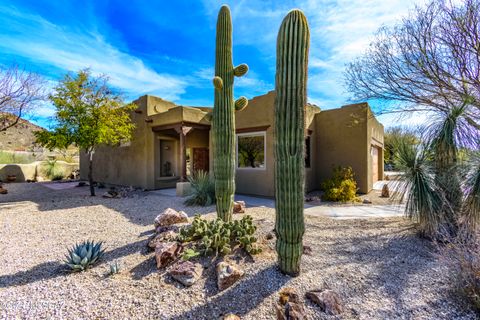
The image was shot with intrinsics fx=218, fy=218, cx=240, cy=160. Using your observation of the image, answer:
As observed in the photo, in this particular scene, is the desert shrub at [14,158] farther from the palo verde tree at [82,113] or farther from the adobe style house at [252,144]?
the palo verde tree at [82,113]

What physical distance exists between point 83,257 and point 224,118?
3422 mm

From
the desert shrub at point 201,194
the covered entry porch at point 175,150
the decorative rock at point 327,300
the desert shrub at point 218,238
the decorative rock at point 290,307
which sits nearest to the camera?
the decorative rock at point 290,307

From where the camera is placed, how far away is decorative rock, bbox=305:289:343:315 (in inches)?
94.6

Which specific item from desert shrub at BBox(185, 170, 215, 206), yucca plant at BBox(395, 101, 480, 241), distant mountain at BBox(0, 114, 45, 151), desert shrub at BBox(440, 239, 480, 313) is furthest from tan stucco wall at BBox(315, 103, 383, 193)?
distant mountain at BBox(0, 114, 45, 151)

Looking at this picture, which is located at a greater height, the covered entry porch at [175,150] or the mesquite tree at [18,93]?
the mesquite tree at [18,93]

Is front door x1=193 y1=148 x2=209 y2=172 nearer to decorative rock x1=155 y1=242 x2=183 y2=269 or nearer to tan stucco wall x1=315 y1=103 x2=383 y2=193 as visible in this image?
tan stucco wall x1=315 y1=103 x2=383 y2=193

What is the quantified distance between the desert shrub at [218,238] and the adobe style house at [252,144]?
4.47 metres

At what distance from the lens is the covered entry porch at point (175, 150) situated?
412 inches

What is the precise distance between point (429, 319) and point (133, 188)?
40.3 feet

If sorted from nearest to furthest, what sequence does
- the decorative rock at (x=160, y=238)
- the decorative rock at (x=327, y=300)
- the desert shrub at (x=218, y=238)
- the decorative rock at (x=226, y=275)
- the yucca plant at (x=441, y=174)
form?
the decorative rock at (x=327, y=300), the decorative rock at (x=226, y=275), the desert shrub at (x=218, y=238), the decorative rock at (x=160, y=238), the yucca plant at (x=441, y=174)

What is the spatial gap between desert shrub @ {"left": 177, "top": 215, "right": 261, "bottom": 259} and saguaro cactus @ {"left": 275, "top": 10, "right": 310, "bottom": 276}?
84 cm

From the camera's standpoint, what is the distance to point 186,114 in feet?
32.3

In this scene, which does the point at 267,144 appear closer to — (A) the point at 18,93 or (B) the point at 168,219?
(B) the point at 168,219

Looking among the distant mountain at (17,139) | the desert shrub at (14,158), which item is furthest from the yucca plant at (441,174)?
the distant mountain at (17,139)
